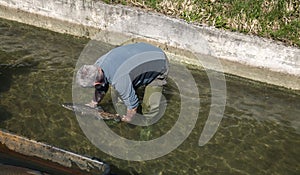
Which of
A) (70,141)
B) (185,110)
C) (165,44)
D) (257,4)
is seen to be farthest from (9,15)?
(257,4)

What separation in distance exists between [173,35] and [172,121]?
114 inches

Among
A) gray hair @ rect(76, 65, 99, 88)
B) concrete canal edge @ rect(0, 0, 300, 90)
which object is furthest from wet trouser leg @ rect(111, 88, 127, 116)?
concrete canal edge @ rect(0, 0, 300, 90)

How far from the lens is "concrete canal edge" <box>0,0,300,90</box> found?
29.5 feet

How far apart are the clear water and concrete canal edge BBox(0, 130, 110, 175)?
828 mm

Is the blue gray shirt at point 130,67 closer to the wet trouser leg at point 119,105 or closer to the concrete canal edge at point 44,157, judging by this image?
the concrete canal edge at point 44,157

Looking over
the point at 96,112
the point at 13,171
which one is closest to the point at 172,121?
the point at 96,112

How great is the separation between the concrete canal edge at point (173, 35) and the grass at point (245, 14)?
0.50 meters

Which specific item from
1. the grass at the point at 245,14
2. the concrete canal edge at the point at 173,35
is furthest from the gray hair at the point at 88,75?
the grass at the point at 245,14

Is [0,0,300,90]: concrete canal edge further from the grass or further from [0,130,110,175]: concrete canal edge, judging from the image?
[0,130,110,175]: concrete canal edge

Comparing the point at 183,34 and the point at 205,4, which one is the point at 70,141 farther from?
the point at 205,4

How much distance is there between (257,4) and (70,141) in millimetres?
6402

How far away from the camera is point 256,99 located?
28.7ft

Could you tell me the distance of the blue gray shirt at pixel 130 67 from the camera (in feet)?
19.5

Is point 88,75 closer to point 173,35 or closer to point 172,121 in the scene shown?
point 172,121
